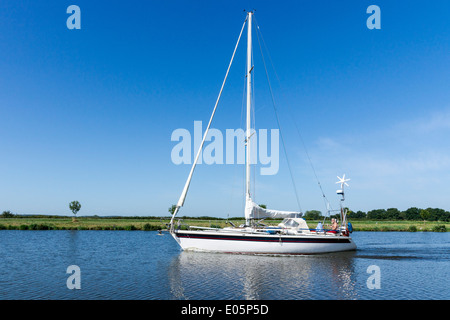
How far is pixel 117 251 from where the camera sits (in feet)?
107

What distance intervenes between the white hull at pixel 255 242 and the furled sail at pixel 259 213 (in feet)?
7.23

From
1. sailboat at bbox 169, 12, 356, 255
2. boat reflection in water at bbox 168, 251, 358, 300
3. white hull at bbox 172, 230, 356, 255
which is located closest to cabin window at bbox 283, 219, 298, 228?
sailboat at bbox 169, 12, 356, 255

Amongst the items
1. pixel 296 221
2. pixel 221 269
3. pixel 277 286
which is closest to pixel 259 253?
pixel 296 221

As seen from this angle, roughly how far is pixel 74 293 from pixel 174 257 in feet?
41.7

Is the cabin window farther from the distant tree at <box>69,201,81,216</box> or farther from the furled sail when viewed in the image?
the distant tree at <box>69,201,81,216</box>

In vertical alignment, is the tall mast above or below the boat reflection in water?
above

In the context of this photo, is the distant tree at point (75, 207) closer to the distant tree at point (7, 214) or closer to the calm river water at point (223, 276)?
the distant tree at point (7, 214)

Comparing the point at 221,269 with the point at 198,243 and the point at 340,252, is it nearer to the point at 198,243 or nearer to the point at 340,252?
the point at 198,243

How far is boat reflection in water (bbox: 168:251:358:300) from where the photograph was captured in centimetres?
1631

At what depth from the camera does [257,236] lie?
2820 cm

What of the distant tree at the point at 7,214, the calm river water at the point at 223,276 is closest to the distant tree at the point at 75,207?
the distant tree at the point at 7,214

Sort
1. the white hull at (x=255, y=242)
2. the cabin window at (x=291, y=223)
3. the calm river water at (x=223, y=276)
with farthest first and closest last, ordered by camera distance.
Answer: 1. the cabin window at (x=291, y=223)
2. the white hull at (x=255, y=242)
3. the calm river water at (x=223, y=276)

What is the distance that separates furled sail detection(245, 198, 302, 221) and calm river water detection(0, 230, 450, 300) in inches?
159

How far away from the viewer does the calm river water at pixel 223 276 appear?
53.9 ft
